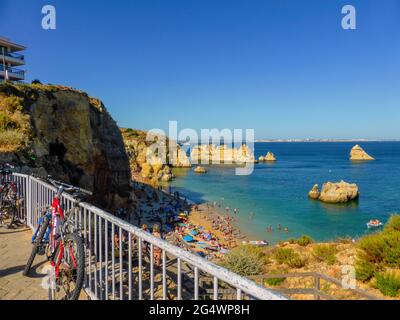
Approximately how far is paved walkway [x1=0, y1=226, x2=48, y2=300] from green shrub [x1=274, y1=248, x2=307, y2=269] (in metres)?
10.5

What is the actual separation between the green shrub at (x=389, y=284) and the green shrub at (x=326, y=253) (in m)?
2.99

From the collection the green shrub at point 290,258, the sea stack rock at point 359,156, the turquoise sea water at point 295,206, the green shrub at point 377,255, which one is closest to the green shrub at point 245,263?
the green shrub at point 290,258

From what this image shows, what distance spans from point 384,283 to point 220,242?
2149 centimetres

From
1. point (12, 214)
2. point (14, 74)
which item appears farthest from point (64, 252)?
point (14, 74)

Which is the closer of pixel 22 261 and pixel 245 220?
pixel 22 261

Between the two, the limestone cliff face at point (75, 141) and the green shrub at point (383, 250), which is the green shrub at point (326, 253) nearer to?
the green shrub at point (383, 250)

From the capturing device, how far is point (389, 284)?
9180 mm

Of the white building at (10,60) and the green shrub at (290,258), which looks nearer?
the green shrub at (290,258)

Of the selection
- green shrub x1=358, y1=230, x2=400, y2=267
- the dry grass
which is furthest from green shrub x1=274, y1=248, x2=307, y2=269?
the dry grass

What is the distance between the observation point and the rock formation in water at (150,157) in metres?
74.2
